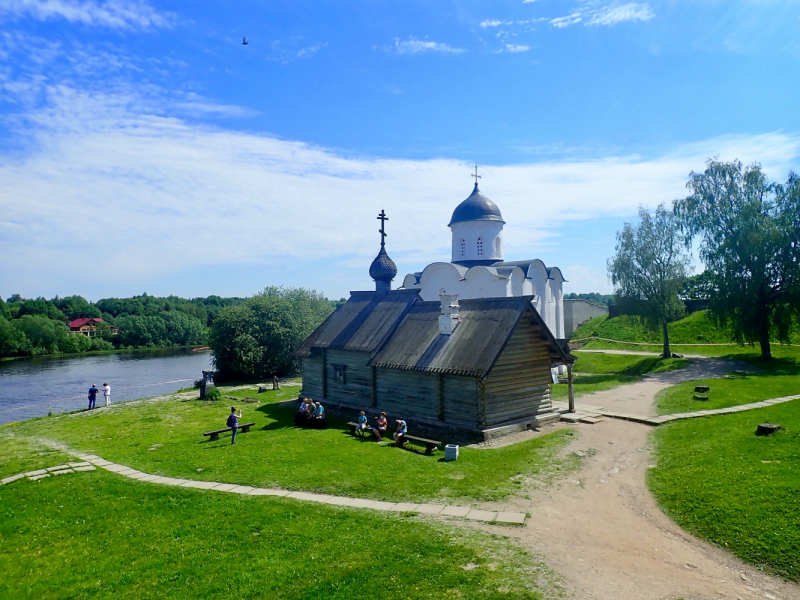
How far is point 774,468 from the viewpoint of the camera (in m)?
11.1

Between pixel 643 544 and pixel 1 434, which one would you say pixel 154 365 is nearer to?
pixel 1 434

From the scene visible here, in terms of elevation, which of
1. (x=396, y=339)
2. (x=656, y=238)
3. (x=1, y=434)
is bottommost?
(x=1, y=434)

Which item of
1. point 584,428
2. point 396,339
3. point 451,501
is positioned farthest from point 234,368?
point 451,501

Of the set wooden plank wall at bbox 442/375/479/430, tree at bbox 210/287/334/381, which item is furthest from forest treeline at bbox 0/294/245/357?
wooden plank wall at bbox 442/375/479/430

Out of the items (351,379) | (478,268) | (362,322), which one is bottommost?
(351,379)

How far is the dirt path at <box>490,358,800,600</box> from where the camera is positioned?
729 cm

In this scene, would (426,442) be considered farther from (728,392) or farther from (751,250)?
(751,250)

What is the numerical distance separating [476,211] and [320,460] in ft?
83.9

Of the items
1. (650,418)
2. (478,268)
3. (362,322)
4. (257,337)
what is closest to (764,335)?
(650,418)

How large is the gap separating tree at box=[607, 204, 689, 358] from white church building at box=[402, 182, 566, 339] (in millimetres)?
4929

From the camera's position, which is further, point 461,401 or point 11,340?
point 11,340

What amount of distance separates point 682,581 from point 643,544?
1325 mm

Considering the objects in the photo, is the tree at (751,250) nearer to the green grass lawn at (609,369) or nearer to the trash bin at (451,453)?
the green grass lawn at (609,369)

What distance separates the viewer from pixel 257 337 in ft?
134
